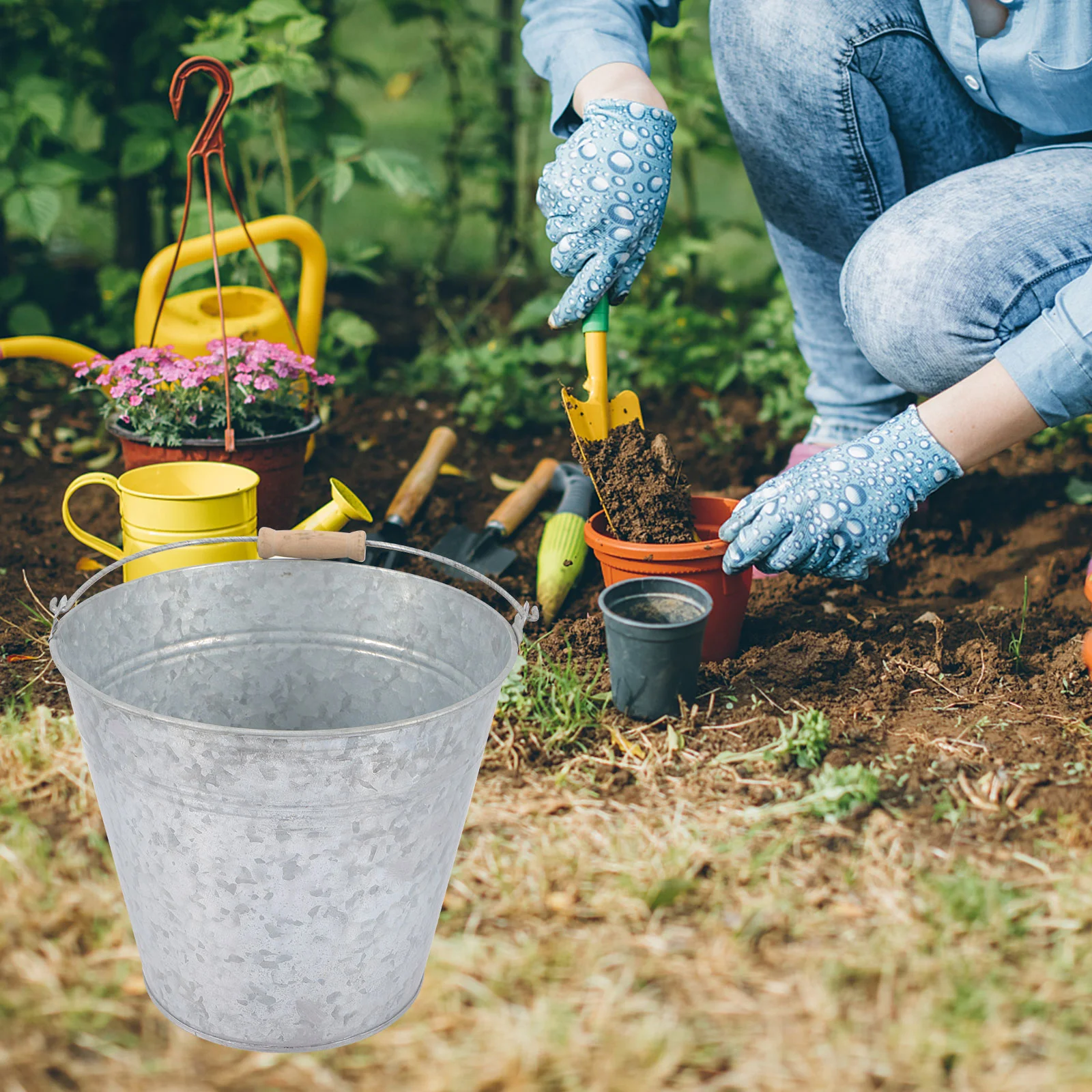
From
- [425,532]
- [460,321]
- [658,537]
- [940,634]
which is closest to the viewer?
[658,537]

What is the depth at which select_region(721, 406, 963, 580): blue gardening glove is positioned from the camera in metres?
1.75

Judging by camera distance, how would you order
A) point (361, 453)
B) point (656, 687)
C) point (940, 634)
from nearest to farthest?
point (656, 687)
point (940, 634)
point (361, 453)

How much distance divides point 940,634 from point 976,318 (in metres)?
0.52

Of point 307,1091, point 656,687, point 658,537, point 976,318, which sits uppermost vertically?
point 976,318

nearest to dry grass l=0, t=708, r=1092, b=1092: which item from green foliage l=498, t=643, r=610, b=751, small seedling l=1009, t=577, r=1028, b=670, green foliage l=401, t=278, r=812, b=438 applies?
green foliage l=498, t=643, r=610, b=751

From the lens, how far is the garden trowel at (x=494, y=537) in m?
2.22

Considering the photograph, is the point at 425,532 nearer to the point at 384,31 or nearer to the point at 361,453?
the point at 361,453

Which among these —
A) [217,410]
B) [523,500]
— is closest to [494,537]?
[523,500]

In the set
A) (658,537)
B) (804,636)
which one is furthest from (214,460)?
(804,636)

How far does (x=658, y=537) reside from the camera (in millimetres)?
1833

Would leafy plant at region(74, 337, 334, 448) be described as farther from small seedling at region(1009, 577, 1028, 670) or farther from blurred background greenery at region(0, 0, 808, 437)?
small seedling at region(1009, 577, 1028, 670)

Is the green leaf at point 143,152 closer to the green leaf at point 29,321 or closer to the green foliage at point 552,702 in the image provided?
the green leaf at point 29,321

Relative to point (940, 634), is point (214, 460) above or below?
above

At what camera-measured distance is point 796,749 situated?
167 cm
